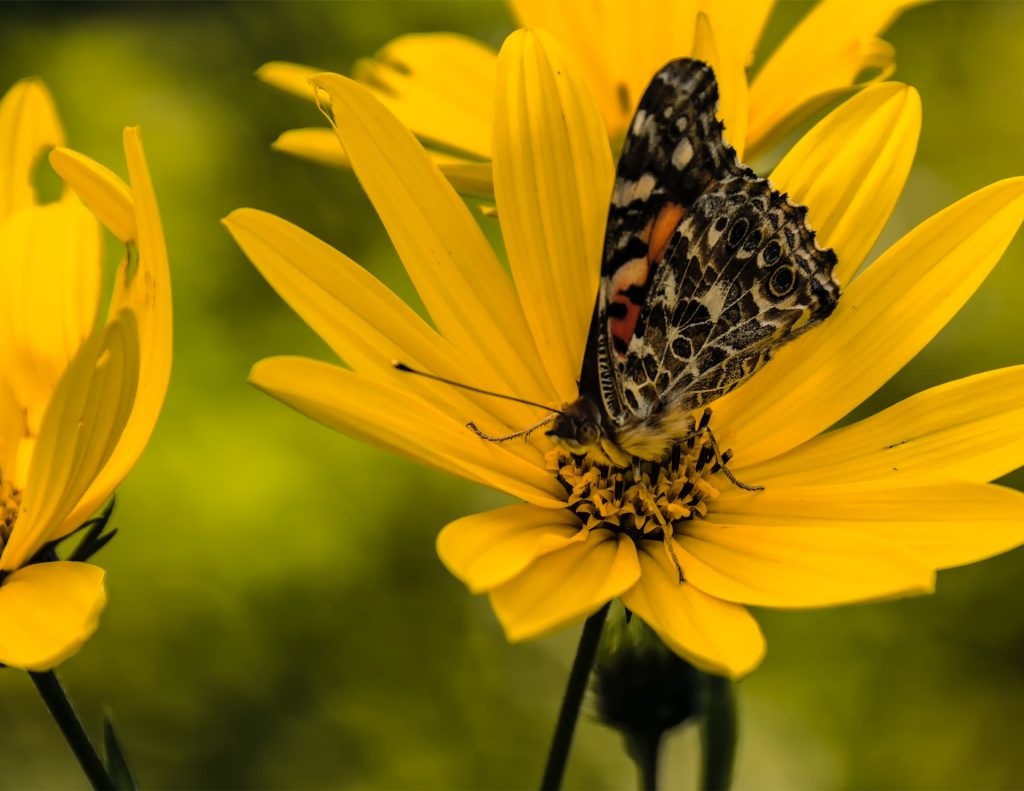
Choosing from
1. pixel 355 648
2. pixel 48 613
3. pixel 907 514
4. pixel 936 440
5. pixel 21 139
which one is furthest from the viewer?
pixel 355 648

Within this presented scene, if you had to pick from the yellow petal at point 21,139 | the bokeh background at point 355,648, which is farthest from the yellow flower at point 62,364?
the bokeh background at point 355,648

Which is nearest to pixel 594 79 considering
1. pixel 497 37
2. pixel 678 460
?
pixel 678 460

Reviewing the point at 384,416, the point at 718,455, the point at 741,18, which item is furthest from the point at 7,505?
the point at 741,18

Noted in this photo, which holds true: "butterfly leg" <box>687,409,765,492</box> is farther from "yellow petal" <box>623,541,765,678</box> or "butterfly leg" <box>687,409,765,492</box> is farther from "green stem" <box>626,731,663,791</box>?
"green stem" <box>626,731,663,791</box>

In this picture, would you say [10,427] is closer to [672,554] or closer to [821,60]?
[672,554]

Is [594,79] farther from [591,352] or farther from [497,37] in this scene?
[497,37]

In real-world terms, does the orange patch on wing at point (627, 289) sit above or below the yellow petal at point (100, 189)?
below

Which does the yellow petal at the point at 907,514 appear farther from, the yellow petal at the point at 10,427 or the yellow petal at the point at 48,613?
the yellow petal at the point at 10,427

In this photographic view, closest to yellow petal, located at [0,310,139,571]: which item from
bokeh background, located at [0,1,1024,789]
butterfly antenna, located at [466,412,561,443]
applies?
butterfly antenna, located at [466,412,561,443]
